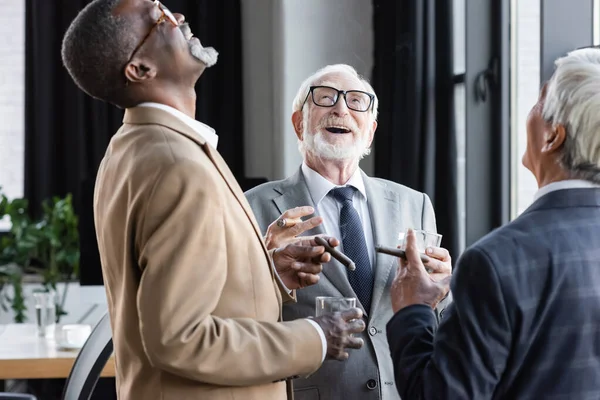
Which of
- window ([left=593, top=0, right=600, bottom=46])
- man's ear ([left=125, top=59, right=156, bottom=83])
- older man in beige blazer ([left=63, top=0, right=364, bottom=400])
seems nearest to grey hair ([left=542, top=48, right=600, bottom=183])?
older man in beige blazer ([left=63, top=0, right=364, bottom=400])

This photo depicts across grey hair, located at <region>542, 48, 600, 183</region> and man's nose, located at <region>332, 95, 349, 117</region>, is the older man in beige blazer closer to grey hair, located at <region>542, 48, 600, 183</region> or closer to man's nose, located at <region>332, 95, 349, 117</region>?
grey hair, located at <region>542, 48, 600, 183</region>

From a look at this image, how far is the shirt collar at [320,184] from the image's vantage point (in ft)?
8.02

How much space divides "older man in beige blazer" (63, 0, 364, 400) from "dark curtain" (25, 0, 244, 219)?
12.9ft

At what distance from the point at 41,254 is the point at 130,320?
4360 millimetres

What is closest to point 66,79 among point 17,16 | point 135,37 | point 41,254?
point 17,16

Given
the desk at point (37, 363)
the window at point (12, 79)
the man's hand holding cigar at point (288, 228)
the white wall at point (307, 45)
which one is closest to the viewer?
the man's hand holding cigar at point (288, 228)

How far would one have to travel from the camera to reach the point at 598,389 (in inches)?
57.1

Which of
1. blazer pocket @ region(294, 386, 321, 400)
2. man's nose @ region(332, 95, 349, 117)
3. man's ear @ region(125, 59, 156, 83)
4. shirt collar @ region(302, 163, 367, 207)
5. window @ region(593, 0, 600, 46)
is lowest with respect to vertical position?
blazer pocket @ region(294, 386, 321, 400)

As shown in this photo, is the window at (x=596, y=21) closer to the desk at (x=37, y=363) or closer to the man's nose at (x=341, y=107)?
the man's nose at (x=341, y=107)

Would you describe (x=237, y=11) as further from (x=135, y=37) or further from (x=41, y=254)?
(x=135, y=37)

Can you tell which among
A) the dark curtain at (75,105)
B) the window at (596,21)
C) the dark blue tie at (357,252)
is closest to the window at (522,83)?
the window at (596,21)

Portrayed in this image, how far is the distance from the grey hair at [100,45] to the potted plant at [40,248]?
401cm

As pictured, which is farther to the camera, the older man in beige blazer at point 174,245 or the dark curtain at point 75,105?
the dark curtain at point 75,105

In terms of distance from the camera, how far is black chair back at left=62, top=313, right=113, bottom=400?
2.26 metres
